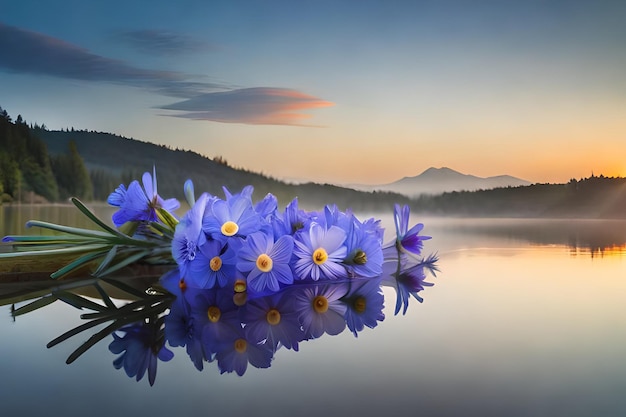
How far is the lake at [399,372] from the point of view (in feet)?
0.86

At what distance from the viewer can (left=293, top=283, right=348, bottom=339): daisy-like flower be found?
0.43 metres

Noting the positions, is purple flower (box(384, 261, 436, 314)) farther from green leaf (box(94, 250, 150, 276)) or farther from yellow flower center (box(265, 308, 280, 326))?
green leaf (box(94, 250, 150, 276))

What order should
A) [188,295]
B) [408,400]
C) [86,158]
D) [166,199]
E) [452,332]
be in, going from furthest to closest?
[86,158], [166,199], [188,295], [452,332], [408,400]

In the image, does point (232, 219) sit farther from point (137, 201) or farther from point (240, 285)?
point (137, 201)

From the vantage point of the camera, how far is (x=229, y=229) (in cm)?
62

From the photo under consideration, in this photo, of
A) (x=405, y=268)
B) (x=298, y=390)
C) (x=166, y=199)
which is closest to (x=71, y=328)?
(x=298, y=390)

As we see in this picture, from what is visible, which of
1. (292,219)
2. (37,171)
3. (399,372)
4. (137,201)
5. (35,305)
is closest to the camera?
(399,372)

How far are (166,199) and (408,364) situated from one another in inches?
22.3

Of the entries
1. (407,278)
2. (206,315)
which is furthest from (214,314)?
(407,278)

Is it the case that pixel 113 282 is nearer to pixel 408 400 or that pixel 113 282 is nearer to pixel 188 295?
pixel 188 295

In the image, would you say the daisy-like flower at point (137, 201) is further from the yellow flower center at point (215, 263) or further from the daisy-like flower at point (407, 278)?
the daisy-like flower at point (407, 278)

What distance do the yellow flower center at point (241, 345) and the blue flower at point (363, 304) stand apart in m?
0.09

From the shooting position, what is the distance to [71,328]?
455mm

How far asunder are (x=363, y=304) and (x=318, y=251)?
108mm
